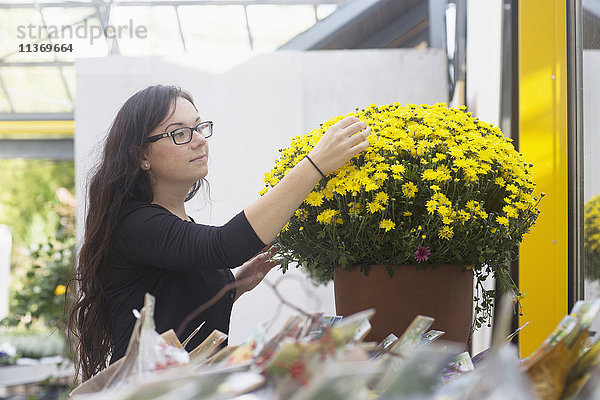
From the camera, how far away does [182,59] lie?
431 centimetres

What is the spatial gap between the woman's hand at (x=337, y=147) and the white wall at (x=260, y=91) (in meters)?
3.03

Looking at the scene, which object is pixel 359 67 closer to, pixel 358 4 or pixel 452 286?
pixel 358 4

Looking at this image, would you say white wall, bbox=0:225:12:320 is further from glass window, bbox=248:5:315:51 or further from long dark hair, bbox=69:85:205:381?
long dark hair, bbox=69:85:205:381

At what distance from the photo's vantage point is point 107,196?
4.64 feet

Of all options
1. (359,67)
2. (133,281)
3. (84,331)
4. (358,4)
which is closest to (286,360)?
(133,281)

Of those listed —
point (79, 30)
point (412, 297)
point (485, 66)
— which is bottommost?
point (412, 297)

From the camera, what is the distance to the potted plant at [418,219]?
1123 millimetres

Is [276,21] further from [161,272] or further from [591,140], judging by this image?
[161,272]

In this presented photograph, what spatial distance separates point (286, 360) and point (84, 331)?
0.99 m

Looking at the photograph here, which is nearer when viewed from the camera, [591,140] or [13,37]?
[591,140]

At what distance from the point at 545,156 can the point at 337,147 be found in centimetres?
88

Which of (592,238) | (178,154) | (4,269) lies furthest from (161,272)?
(4,269)

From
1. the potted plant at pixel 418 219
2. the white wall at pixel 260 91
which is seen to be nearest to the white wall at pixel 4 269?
the white wall at pixel 260 91

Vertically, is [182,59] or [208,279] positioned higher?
[182,59]
